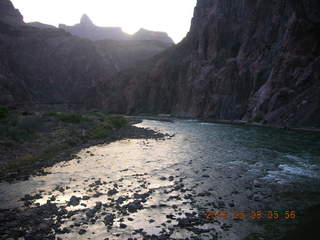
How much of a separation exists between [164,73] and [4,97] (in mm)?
79274

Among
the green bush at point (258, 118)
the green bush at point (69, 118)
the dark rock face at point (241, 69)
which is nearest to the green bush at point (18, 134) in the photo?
the green bush at point (69, 118)

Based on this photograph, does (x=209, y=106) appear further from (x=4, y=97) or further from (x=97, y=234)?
(x=97, y=234)

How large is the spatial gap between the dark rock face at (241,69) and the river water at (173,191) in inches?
1409

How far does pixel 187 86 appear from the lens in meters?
126

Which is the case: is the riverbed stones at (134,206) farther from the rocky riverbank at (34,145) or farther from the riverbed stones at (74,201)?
the rocky riverbank at (34,145)

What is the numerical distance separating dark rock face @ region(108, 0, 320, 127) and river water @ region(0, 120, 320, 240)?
35797 mm

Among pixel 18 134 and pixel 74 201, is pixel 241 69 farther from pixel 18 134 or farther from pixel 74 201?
pixel 74 201

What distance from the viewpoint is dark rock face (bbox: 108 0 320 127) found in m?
61.3
